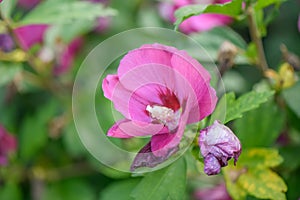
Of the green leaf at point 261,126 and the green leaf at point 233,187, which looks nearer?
the green leaf at point 233,187

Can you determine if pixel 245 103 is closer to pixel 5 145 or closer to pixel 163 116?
pixel 163 116

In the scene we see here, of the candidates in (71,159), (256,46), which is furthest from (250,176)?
(71,159)

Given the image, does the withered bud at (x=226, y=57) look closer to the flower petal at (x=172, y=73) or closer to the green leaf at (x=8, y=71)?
the flower petal at (x=172, y=73)

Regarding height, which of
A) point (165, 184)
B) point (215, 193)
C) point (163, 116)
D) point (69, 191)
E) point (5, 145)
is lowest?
point (69, 191)

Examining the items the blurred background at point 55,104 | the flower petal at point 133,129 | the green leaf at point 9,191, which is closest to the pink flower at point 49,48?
the blurred background at point 55,104

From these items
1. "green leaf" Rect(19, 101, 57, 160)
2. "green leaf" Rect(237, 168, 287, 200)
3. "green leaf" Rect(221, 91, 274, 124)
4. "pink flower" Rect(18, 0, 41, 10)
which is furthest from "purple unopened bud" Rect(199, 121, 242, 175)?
"pink flower" Rect(18, 0, 41, 10)

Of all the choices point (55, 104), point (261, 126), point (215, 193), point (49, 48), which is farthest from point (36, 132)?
point (261, 126)

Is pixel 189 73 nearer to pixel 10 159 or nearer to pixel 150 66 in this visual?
pixel 150 66
